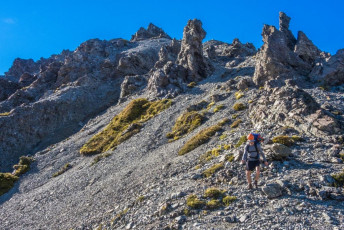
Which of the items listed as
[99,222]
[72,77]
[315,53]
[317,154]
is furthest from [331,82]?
[72,77]

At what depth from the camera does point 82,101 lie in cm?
8394

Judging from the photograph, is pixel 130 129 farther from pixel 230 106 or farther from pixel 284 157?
pixel 284 157

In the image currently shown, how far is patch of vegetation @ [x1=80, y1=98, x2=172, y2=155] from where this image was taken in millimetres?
48731

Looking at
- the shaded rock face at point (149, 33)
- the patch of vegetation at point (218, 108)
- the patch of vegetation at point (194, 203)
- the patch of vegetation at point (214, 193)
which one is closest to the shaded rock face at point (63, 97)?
the patch of vegetation at point (218, 108)

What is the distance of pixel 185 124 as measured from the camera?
146ft

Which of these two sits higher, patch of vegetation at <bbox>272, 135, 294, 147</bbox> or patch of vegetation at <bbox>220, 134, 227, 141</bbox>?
patch of vegetation at <bbox>220, 134, 227, 141</bbox>

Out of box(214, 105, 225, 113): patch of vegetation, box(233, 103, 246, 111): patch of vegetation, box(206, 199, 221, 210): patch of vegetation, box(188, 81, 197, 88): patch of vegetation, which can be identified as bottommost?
box(206, 199, 221, 210): patch of vegetation

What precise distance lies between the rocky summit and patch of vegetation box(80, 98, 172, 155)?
0.38m

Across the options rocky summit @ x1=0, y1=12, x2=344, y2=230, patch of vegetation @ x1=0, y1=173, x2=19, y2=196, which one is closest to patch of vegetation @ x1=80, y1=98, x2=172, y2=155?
rocky summit @ x1=0, y1=12, x2=344, y2=230

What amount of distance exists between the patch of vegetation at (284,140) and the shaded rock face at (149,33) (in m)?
157

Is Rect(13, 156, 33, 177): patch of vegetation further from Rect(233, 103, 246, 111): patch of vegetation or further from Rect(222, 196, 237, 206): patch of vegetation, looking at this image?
Rect(222, 196, 237, 206): patch of vegetation

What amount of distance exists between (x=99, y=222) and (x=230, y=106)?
3052 cm

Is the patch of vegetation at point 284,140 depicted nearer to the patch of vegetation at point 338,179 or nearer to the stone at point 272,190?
the patch of vegetation at point 338,179

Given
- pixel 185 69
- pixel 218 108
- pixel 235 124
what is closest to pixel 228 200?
pixel 235 124
